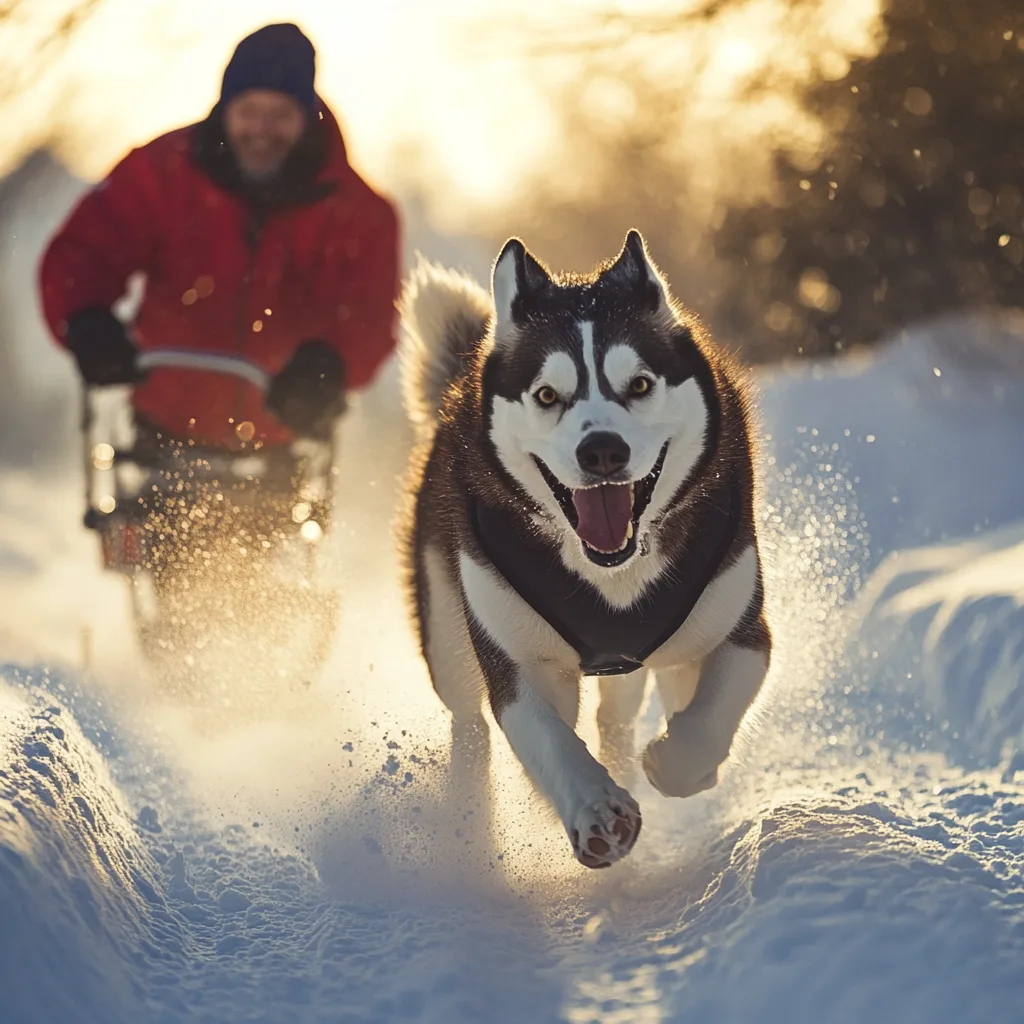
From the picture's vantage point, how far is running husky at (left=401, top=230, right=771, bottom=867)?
2.47m

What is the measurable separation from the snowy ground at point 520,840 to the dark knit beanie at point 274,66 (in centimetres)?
169

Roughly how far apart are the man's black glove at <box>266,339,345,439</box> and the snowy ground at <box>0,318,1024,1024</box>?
83 centimetres

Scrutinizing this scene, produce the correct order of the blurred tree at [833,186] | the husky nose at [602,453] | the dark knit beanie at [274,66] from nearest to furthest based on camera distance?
the husky nose at [602,453]
the dark knit beanie at [274,66]
the blurred tree at [833,186]

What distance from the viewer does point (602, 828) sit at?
95.3 inches

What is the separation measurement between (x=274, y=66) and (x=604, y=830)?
3166 millimetres

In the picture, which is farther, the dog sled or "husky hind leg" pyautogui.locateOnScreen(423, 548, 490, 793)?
the dog sled

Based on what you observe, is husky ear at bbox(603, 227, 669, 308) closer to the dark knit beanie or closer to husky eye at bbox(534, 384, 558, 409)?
husky eye at bbox(534, 384, 558, 409)

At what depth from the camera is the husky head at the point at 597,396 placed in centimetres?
243

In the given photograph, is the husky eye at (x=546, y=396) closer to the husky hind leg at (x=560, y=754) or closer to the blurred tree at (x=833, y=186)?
the husky hind leg at (x=560, y=754)

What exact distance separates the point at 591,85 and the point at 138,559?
5036 millimetres

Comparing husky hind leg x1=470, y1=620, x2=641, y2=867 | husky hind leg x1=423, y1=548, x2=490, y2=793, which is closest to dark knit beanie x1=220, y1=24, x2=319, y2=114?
husky hind leg x1=423, y1=548, x2=490, y2=793

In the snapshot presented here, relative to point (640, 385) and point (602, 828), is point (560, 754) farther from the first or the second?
point (640, 385)

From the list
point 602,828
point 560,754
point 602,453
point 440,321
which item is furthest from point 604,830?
point 440,321

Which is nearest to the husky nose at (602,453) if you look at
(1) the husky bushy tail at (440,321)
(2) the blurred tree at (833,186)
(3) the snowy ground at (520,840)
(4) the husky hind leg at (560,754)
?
(4) the husky hind leg at (560,754)
